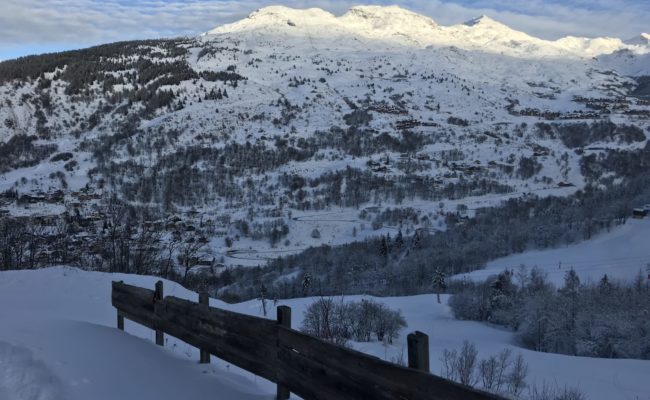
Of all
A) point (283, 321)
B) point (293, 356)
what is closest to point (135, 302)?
point (283, 321)

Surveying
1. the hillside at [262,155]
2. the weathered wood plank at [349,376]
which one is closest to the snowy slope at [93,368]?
the weathered wood plank at [349,376]

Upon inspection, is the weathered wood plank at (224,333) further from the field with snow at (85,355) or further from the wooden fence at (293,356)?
the field with snow at (85,355)

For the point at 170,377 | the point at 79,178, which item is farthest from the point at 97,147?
the point at 170,377

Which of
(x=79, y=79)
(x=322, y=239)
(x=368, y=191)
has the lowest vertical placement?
(x=322, y=239)

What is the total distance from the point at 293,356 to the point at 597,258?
77.4 m

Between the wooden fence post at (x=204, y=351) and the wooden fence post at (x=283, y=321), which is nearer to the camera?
the wooden fence post at (x=283, y=321)

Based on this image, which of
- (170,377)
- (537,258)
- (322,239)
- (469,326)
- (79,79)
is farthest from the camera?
(79,79)

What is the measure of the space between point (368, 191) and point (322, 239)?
2588 centimetres

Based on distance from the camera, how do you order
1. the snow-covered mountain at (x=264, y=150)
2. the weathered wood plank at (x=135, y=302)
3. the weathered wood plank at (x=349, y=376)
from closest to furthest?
1. the weathered wood plank at (x=349, y=376)
2. the weathered wood plank at (x=135, y=302)
3. the snow-covered mountain at (x=264, y=150)

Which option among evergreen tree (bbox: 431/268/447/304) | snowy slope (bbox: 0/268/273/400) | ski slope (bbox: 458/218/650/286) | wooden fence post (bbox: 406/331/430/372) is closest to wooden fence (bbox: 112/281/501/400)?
wooden fence post (bbox: 406/331/430/372)

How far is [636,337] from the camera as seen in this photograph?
1332 inches

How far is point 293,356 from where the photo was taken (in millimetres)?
5738

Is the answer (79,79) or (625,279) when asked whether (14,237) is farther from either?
(79,79)

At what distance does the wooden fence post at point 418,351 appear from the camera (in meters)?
4.50
